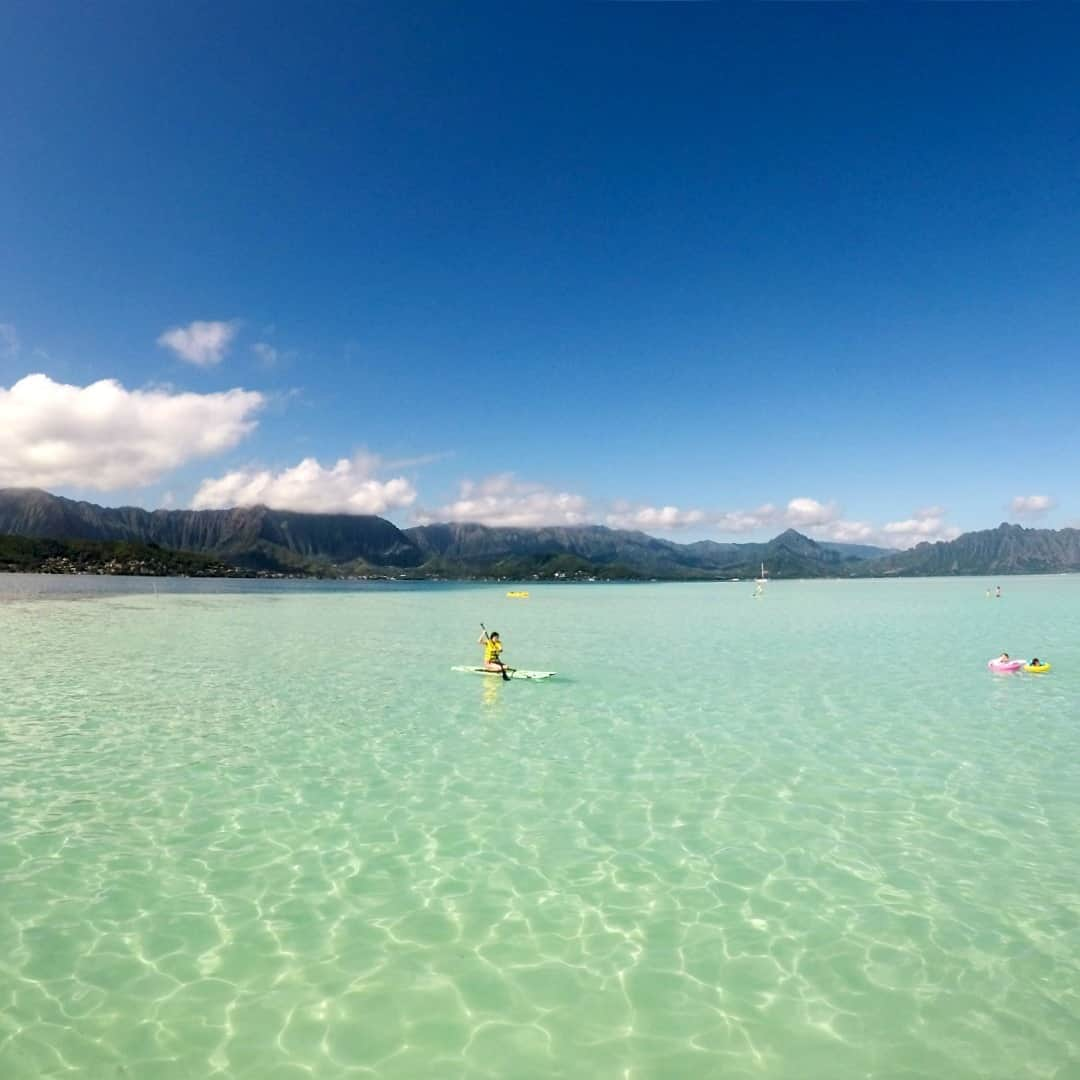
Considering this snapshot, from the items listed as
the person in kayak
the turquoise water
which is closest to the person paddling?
the person in kayak

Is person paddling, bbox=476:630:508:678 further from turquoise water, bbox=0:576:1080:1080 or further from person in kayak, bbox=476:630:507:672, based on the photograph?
turquoise water, bbox=0:576:1080:1080

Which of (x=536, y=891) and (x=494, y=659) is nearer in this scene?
(x=536, y=891)

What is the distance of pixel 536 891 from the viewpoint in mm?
13789

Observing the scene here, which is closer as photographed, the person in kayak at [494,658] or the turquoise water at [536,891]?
the turquoise water at [536,891]

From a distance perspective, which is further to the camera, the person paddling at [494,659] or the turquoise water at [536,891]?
the person paddling at [494,659]

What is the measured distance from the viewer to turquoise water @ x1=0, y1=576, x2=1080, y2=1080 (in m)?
9.52

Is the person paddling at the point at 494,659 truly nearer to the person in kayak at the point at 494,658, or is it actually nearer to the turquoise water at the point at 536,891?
the person in kayak at the point at 494,658

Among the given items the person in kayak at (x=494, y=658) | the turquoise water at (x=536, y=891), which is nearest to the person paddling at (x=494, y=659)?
the person in kayak at (x=494, y=658)

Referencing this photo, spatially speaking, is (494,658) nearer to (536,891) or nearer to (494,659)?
(494,659)

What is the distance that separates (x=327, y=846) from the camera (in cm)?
1580

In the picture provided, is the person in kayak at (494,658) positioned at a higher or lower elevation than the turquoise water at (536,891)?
higher

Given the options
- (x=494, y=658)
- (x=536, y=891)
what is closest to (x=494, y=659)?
(x=494, y=658)

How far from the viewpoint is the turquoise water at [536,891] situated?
375 inches

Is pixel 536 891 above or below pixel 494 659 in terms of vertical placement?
below
